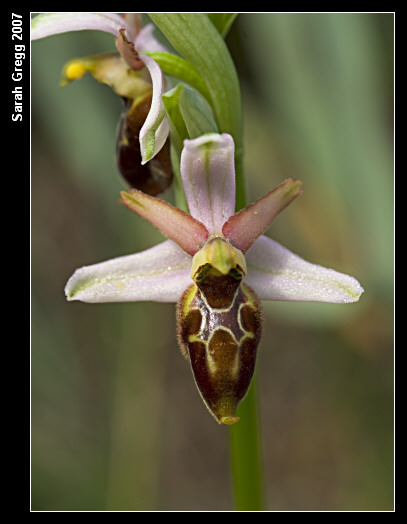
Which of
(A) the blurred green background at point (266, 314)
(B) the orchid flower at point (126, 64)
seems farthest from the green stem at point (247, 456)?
(A) the blurred green background at point (266, 314)

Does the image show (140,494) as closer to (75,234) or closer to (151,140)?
(75,234)

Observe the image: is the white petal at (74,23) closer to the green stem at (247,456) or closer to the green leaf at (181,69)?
the green leaf at (181,69)

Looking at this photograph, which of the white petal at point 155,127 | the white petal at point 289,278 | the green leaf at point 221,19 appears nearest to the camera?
the white petal at point 155,127

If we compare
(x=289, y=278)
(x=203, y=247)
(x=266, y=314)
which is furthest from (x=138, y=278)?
(x=266, y=314)

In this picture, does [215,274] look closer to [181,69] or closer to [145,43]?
[181,69]

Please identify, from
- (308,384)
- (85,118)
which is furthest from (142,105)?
(308,384)

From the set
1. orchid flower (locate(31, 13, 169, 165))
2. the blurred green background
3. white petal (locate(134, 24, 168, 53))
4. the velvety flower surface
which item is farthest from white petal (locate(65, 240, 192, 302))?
the blurred green background
